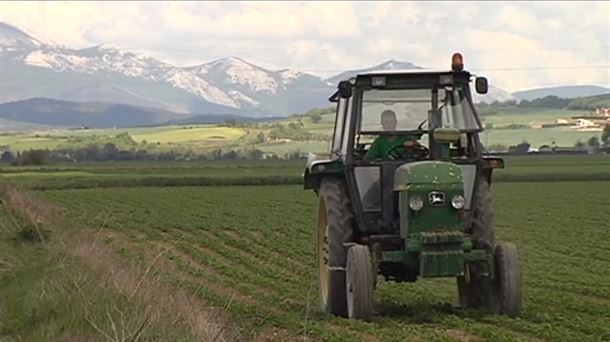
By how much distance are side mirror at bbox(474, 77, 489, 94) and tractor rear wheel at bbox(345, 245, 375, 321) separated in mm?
1973

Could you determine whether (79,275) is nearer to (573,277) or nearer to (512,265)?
(512,265)

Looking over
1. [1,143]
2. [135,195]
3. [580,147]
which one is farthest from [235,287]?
[1,143]

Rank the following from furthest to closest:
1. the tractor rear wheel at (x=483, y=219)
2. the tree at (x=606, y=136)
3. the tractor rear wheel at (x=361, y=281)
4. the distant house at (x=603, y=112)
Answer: the tree at (x=606, y=136)
the distant house at (x=603, y=112)
the tractor rear wheel at (x=483, y=219)
the tractor rear wheel at (x=361, y=281)

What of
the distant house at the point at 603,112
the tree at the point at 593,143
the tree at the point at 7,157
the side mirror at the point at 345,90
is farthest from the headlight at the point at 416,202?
the tree at the point at 593,143

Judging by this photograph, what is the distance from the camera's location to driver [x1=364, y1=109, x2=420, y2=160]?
A: 1059cm

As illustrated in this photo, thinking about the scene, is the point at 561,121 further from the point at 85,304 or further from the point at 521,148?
the point at 85,304

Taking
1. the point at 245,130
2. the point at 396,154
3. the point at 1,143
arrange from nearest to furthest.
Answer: the point at 396,154, the point at 1,143, the point at 245,130

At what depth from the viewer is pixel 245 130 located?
122438 millimetres

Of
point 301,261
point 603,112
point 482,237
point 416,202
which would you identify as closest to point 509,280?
point 482,237

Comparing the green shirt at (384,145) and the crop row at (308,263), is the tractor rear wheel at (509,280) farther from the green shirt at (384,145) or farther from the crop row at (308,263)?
the green shirt at (384,145)

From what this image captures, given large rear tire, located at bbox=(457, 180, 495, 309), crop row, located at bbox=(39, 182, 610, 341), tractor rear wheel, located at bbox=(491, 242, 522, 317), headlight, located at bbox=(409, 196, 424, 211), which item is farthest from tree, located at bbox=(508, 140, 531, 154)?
headlight, located at bbox=(409, 196, 424, 211)

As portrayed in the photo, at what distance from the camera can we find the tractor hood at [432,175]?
9742 mm

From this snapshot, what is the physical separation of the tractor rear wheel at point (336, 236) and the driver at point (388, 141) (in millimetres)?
458

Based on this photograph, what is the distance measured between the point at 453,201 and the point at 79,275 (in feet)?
11.7
